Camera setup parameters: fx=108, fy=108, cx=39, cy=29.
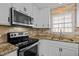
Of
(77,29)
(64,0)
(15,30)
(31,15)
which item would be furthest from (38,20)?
(77,29)

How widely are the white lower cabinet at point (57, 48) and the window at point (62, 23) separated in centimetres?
21

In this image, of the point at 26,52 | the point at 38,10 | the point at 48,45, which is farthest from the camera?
the point at 48,45

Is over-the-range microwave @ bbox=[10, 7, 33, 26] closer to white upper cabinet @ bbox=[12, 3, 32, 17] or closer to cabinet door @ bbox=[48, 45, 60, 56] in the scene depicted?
white upper cabinet @ bbox=[12, 3, 32, 17]

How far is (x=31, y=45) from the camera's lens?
155 cm

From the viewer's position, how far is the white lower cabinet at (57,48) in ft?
5.10

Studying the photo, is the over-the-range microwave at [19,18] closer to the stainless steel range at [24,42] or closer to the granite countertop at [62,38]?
the stainless steel range at [24,42]

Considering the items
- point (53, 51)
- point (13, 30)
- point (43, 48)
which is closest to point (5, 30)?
point (13, 30)

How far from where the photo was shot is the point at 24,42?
4.80 feet

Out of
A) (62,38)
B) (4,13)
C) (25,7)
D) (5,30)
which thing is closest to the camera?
(4,13)

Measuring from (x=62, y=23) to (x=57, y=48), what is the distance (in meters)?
0.39

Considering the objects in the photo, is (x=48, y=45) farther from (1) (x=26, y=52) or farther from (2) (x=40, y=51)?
(1) (x=26, y=52)

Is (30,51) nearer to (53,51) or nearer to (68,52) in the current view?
(53,51)

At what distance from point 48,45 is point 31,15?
1.71 ft

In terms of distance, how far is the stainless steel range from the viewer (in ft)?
4.45
